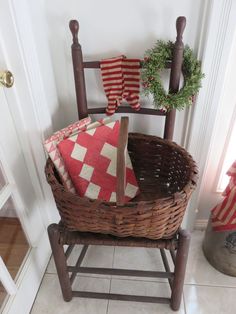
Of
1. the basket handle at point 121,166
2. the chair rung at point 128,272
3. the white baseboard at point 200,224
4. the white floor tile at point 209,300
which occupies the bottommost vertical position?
the white floor tile at point 209,300

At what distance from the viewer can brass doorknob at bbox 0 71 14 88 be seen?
779 millimetres

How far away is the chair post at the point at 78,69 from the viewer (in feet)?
2.86

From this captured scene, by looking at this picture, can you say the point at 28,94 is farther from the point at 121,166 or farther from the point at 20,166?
the point at 121,166

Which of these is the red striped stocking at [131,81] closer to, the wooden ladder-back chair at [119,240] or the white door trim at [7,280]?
the wooden ladder-back chair at [119,240]

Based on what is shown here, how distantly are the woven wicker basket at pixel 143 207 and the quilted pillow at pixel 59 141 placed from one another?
3 centimetres

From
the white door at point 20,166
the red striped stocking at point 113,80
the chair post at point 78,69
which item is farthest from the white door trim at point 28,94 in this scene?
the red striped stocking at point 113,80

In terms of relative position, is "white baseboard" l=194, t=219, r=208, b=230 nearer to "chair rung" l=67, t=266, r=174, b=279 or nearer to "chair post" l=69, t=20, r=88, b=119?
"chair rung" l=67, t=266, r=174, b=279

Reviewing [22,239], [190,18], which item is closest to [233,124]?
[190,18]

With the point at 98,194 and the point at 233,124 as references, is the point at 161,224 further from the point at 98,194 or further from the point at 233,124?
the point at 233,124

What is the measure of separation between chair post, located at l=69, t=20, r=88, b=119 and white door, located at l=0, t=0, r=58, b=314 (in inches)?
5.1

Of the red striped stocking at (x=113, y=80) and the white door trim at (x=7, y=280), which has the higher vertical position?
the red striped stocking at (x=113, y=80)

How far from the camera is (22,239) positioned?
3.40 feet

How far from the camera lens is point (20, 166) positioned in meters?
0.96

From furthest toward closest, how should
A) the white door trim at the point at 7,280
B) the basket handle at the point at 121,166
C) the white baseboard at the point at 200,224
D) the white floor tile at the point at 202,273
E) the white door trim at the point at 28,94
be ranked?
the white baseboard at the point at 200,224 < the white floor tile at the point at 202,273 < the white door trim at the point at 7,280 < the white door trim at the point at 28,94 < the basket handle at the point at 121,166
